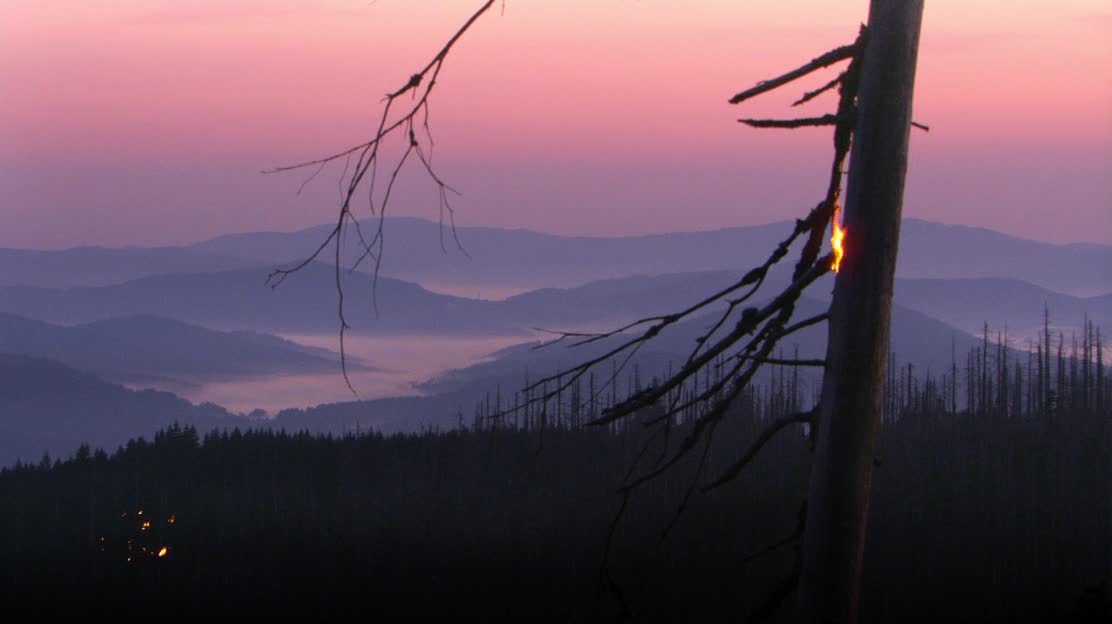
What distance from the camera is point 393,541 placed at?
229 feet

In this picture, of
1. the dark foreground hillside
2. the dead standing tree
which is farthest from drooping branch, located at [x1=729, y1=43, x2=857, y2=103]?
the dark foreground hillside

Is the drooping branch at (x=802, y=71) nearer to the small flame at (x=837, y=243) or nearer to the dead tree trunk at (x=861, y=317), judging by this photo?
the dead tree trunk at (x=861, y=317)

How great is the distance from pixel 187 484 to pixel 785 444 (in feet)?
172

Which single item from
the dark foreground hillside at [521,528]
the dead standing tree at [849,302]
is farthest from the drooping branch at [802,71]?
the dark foreground hillside at [521,528]

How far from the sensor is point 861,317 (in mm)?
6090

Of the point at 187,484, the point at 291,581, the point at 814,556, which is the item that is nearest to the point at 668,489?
the point at 291,581

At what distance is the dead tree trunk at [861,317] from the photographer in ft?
19.7

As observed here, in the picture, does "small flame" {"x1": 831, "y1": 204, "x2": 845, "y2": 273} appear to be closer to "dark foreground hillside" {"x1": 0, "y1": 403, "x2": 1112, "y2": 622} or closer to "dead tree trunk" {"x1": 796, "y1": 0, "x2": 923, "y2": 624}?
"dead tree trunk" {"x1": 796, "y1": 0, "x2": 923, "y2": 624}

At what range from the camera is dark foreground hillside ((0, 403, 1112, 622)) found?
39.0 meters

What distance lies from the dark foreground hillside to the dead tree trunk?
0.63 meters

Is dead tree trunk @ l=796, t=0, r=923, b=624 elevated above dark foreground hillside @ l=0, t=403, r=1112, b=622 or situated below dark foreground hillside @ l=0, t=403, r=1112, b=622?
above

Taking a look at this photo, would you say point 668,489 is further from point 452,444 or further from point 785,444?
point 452,444

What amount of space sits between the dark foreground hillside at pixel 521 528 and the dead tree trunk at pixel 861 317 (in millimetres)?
626

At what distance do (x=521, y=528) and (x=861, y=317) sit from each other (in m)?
63.2
